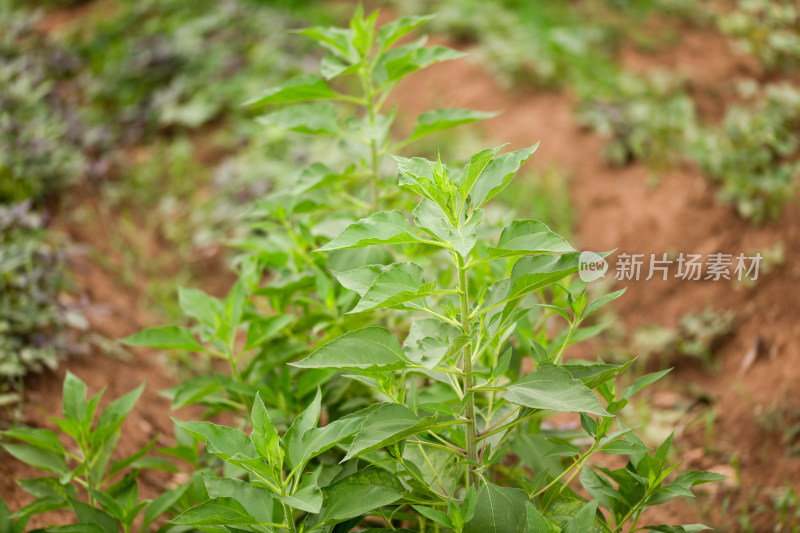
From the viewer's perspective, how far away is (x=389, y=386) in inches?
61.2

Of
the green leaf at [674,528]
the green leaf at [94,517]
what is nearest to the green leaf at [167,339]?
the green leaf at [94,517]

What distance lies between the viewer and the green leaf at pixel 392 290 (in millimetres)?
1364

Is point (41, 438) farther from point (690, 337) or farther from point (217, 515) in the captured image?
point (690, 337)

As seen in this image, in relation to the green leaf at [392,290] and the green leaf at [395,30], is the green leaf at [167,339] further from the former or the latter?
the green leaf at [395,30]

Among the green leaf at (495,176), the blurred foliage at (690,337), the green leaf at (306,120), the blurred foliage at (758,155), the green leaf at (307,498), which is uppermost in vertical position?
the green leaf at (495,176)

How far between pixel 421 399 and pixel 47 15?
6.74 m

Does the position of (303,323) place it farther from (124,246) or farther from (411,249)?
(124,246)

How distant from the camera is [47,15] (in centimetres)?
678

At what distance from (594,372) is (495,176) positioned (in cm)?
49

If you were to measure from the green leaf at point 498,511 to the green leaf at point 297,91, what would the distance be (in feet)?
3.96

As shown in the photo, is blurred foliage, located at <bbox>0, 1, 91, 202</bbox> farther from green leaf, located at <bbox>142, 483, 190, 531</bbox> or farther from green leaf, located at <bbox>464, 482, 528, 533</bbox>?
green leaf, located at <bbox>464, 482, 528, 533</bbox>

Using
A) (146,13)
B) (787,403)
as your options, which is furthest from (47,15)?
(787,403)

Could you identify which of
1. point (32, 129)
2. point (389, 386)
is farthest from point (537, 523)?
point (32, 129)

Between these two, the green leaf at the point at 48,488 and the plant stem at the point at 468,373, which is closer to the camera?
the plant stem at the point at 468,373
